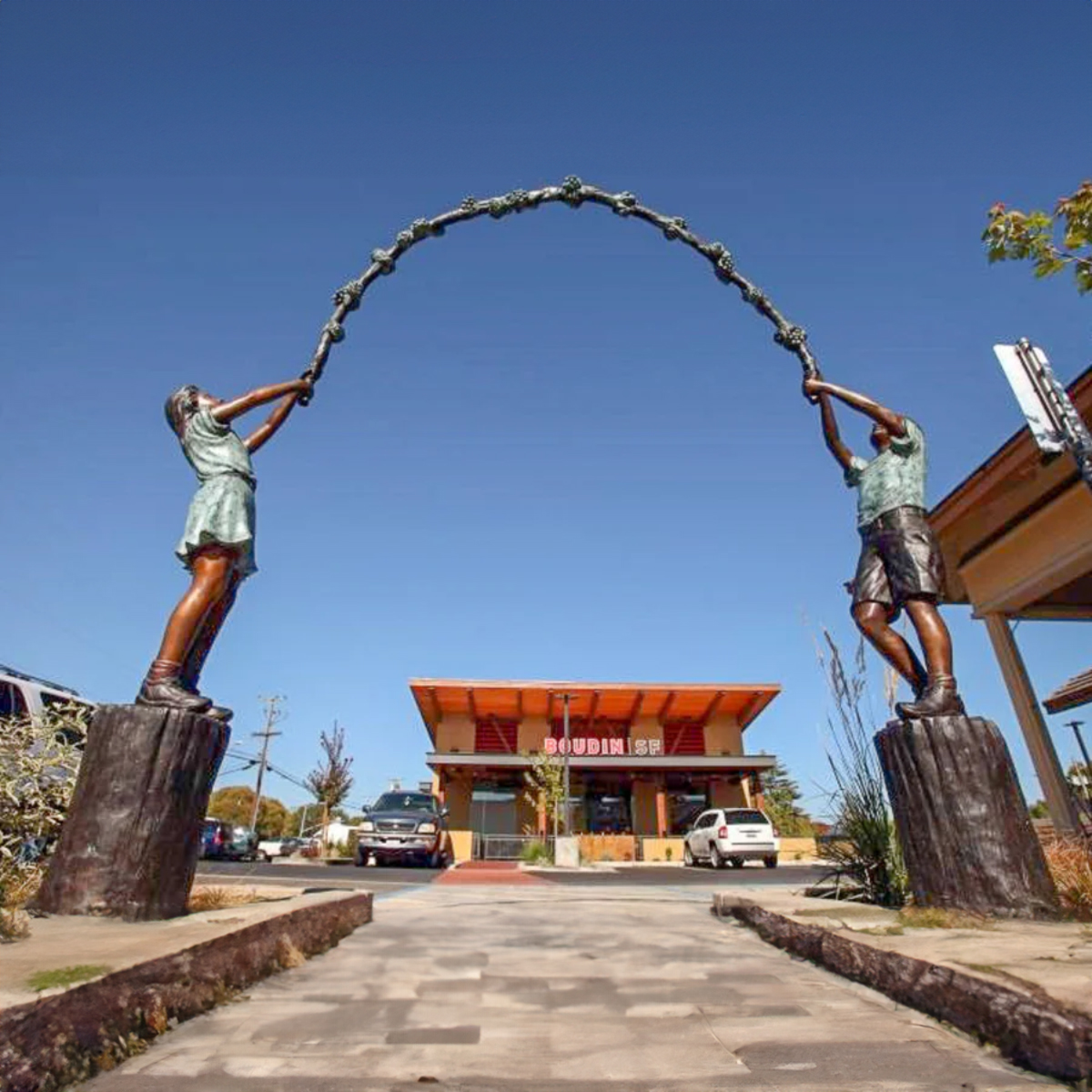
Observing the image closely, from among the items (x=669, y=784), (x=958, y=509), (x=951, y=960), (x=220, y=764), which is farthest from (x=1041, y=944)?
(x=669, y=784)

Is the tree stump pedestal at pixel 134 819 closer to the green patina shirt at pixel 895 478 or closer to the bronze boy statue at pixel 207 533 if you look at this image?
the bronze boy statue at pixel 207 533

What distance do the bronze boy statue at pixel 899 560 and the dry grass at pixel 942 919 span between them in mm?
951

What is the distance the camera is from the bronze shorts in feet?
13.5

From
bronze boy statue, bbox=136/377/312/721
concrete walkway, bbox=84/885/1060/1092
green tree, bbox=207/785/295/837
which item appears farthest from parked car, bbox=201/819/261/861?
green tree, bbox=207/785/295/837

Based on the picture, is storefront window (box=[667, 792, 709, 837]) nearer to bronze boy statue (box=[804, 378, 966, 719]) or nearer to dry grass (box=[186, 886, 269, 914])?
dry grass (box=[186, 886, 269, 914])

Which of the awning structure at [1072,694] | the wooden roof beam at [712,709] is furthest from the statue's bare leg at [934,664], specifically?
the wooden roof beam at [712,709]

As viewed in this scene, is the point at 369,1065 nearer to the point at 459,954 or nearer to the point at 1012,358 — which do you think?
the point at 459,954

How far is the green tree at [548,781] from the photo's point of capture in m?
22.8

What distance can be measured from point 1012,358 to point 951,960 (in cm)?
241

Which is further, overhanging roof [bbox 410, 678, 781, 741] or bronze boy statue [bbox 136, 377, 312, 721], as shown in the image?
overhanging roof [bbox 410, 678, 781, 741]

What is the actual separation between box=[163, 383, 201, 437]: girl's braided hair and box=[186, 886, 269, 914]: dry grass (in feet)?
8.92

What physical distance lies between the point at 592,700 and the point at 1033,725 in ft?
63.7

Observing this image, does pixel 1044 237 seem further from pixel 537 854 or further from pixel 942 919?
pixel 537 854

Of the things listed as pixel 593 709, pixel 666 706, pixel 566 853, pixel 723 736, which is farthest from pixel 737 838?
pixel 723 736
